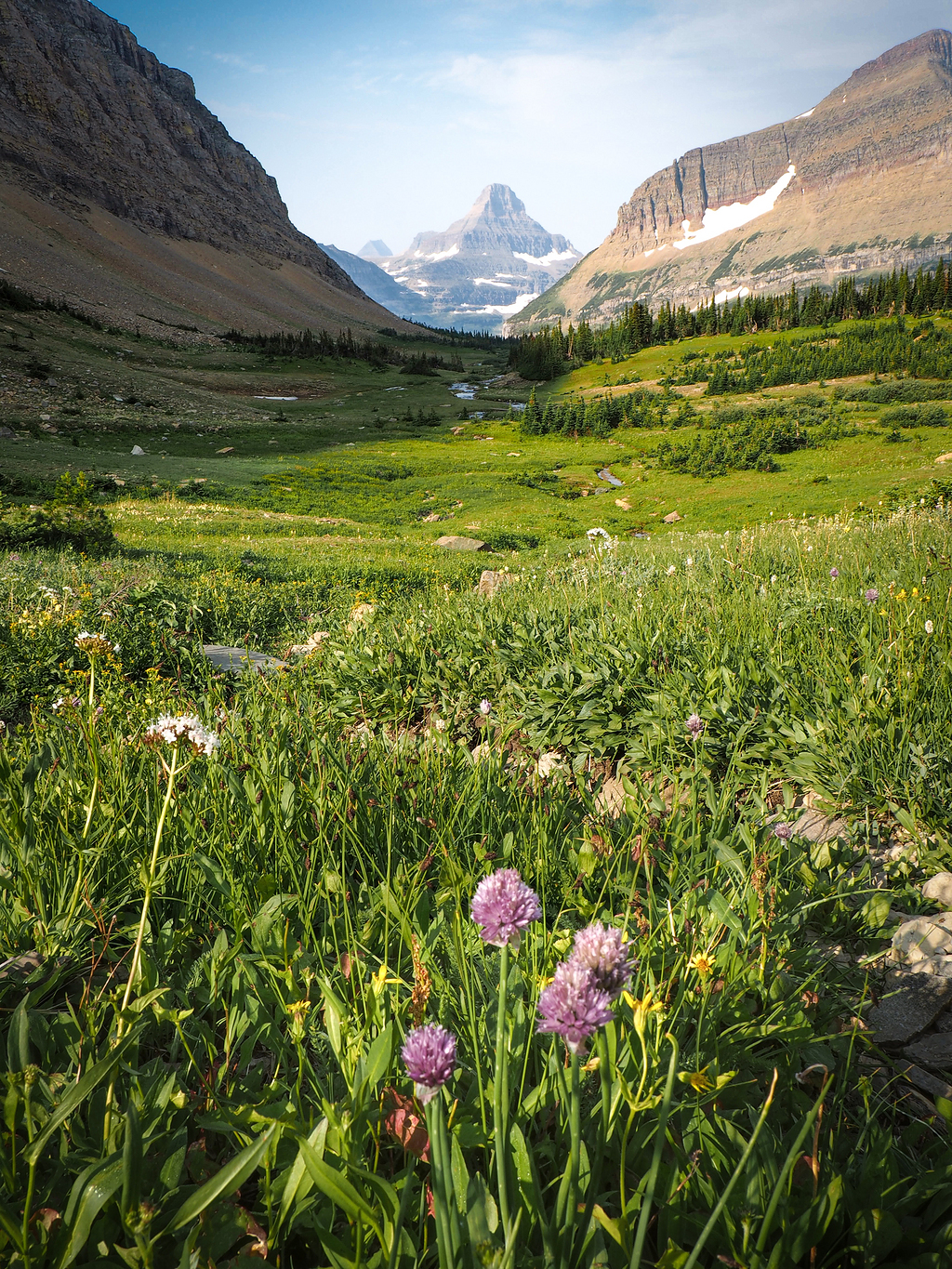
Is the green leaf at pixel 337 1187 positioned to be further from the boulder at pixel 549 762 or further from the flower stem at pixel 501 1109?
the boulder at pixel 549 762

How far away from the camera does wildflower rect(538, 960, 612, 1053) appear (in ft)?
3.14

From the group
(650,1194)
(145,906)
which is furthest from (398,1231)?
(145,906)

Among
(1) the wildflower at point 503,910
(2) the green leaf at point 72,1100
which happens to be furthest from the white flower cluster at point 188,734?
(1) the wildflower at point 503,910

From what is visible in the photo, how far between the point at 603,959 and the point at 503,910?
215 millimetres

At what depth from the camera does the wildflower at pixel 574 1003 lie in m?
0.96

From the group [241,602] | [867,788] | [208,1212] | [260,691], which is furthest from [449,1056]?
[241,602]

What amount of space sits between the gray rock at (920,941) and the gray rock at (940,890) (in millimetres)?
244

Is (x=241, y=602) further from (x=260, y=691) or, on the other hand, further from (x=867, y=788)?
(x=867, y=788)

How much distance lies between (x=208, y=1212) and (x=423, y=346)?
162m

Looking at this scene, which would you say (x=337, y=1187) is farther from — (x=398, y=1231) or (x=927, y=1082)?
(x=927, y=1082)

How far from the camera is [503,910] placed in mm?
1155

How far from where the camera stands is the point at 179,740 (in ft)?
7.67

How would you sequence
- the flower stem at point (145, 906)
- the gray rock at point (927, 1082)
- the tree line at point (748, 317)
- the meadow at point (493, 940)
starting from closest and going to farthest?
the meadow at point (493, 940) → the flower stem at point (145, 906) → the gray rock at point (927, 1082) → the tree line at point (748, 317)

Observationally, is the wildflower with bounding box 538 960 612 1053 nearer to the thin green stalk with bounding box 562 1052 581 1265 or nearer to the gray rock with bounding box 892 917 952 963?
the thin green stalk with bounding box 562 1052 581 1265
